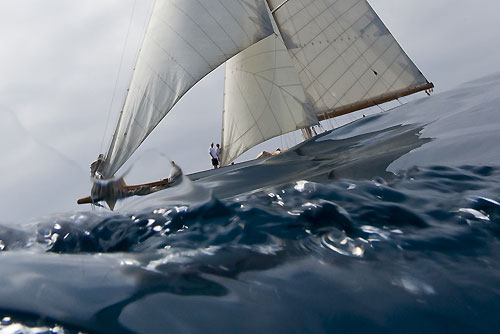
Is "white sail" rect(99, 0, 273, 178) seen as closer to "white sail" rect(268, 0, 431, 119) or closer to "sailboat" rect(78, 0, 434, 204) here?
"sailboat" rect(78, 0, 434, 204)

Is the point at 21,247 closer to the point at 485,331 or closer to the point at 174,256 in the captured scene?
the point at 174,256

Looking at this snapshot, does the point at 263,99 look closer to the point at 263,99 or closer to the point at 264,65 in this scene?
the point at 263,99

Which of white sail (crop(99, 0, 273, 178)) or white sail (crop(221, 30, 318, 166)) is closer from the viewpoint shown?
white sail (crop(99, 0, 273, 178))

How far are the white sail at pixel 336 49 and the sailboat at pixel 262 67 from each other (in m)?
0.04

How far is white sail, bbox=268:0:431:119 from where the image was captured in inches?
631

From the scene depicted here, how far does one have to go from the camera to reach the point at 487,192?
155cm

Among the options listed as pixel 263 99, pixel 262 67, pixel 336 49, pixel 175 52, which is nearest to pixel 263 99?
pixel 263 99

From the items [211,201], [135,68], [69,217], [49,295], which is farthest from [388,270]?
[135,68]

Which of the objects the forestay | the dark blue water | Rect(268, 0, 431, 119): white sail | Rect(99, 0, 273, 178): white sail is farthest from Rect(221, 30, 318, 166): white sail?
the dark blue water

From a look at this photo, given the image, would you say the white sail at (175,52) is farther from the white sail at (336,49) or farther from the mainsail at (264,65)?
the white sail at (336,49)

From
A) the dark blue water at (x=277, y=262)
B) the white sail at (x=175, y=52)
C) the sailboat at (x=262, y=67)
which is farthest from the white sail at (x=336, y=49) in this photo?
the dark blue water at (x=277, y=262)

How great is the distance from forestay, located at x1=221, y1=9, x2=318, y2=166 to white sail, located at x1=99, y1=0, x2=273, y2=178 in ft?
4.67

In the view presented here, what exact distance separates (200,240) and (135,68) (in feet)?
36.5

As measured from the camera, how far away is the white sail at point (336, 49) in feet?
52.5
